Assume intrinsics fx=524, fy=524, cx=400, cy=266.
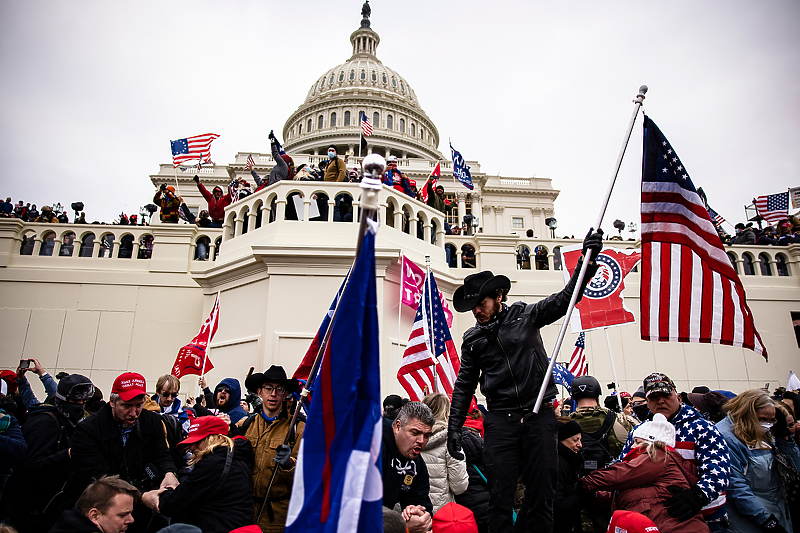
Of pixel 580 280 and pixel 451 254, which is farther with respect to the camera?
pixel 451 254

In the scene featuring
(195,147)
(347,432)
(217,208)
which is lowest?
(347,432)

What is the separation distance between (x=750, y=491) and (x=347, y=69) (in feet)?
261

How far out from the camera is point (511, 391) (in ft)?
13.0

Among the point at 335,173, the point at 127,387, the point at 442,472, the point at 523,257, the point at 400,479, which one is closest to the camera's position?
the point at 400,479

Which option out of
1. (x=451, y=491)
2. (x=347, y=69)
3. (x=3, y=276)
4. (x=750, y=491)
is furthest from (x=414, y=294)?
(x=347, y=69)

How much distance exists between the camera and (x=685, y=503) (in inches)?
137

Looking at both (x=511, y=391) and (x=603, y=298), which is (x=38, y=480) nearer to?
(x=511, y=391)

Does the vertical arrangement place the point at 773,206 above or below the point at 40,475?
above

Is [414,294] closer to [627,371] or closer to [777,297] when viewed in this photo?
[627,371]

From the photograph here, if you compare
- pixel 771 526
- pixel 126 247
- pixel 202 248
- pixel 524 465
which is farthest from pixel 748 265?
pixel 126 247

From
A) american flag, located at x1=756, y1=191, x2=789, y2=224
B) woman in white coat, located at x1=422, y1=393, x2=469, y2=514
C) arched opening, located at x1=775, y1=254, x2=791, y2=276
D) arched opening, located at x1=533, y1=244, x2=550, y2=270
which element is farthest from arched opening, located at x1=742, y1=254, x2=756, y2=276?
woman in white coat, located at x1=422, y1=393, x2=469, y2=514

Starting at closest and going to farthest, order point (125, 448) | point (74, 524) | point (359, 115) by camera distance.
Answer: point (74, 524), point (125, 448), point (359, 115)

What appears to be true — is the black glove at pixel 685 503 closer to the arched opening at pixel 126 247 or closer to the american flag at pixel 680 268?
the american flag at pixel 680 268

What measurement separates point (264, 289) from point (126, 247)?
5.24 metres
